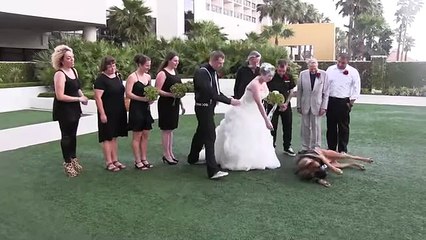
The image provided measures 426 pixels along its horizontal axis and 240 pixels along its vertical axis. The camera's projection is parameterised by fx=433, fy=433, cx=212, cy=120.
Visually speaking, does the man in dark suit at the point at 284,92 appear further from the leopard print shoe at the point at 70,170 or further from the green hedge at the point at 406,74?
the green hedge at the point at 406,74

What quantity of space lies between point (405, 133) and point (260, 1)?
Result: 4880 centimetres

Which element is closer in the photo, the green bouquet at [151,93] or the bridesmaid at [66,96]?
the bridesmaid at [66,96]

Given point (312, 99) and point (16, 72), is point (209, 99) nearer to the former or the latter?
point (312, 99)

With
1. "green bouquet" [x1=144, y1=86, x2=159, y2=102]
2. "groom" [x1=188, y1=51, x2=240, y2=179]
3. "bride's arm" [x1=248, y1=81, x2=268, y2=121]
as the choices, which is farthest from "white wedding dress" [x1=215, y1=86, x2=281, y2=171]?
"green bouquet" [x1=144, y1=86, x2=159, y2=102]

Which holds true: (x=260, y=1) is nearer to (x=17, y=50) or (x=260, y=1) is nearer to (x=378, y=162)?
(x=17, y=50)

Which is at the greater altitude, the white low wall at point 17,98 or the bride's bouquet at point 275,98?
the bride's bouquet at point 275,98

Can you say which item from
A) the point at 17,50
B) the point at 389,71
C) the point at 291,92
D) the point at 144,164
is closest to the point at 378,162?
the point at 291,92

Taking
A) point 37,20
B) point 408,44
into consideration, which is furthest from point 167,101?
point 408,44

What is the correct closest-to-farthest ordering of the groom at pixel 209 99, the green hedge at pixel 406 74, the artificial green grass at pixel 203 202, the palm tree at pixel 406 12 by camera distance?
1. the artificial green grass at pixel 203 202
2. the groom at pixel 209 99
3. the green hedge at pixel 406 74
4. the palm tree at pixel 406 12

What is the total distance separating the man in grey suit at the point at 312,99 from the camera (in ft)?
22.5

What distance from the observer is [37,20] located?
Result: 18.8 m

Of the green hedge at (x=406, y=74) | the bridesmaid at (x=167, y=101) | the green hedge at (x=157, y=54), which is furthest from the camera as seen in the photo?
the green hedge at (x=406, y=74)

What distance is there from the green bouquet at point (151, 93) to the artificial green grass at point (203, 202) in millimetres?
1064

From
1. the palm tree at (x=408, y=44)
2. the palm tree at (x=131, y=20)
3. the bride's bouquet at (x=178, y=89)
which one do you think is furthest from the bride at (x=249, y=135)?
the palm tree at (x=408, y=44)
